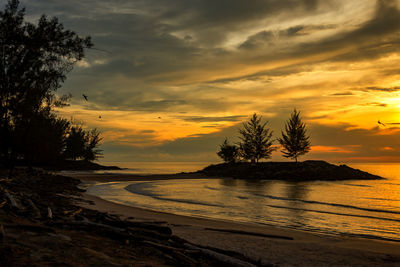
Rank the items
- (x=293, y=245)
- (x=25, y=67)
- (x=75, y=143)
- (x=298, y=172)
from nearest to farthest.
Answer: (x=293, y=245), (x=25, y=67), (x=298, y=172), (x=75, y=143)

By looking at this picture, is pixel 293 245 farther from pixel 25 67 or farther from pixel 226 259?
pixel 25 67

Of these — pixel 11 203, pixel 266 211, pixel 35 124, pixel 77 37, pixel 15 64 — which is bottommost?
pixel 266 211

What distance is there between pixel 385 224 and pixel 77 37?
2309cm

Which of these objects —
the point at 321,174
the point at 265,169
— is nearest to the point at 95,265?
the point at 321,174

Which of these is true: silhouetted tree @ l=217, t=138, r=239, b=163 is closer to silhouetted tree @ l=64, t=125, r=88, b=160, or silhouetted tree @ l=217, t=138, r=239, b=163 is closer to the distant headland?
the distant headland

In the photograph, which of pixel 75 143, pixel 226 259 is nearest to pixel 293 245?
Result: pixel 226 259

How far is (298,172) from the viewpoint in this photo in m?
61.6

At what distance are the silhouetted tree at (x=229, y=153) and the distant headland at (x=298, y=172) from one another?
992 cm

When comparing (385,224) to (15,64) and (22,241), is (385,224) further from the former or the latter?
(15,64)

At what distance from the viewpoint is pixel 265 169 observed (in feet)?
222

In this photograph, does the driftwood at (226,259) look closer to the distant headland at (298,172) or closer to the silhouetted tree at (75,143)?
the distant headland at (298,172)

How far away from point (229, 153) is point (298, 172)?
24.3 meters

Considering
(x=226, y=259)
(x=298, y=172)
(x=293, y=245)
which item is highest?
(x=298, y=172)

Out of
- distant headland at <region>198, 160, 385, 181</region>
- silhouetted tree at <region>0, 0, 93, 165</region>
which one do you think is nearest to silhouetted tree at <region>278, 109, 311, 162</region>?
distant headland at <region>198, 160, 385, 181</region>
